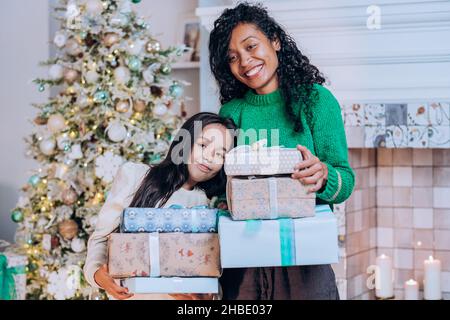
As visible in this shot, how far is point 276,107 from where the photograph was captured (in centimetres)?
150

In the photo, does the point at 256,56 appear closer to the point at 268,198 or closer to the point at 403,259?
the point at 268,198

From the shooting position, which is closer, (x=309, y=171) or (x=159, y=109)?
(x=309, y=171)

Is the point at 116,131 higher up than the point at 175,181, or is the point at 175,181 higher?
the point at 116,131

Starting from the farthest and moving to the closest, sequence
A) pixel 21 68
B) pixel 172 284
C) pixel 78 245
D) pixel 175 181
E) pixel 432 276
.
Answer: pixel 21 68, pixel 78 245, pixel 432 276, pixel 175 181, pixel 172 284

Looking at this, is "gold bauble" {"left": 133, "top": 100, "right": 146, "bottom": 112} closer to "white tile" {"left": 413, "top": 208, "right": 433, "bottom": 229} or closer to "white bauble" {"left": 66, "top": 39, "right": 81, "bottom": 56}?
"white bauble" {"left": 66, "top": 39, "right": 81, "bottom": 56}

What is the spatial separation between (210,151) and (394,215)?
725mm

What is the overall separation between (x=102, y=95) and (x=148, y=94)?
145 millimetres

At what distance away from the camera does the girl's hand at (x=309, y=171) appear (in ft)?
4.53

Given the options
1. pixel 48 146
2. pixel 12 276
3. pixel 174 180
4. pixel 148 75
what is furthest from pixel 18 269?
pixel 174 180

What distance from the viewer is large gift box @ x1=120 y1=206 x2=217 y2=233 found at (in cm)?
146

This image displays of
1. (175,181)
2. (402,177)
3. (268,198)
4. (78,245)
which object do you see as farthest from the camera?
(78,245)

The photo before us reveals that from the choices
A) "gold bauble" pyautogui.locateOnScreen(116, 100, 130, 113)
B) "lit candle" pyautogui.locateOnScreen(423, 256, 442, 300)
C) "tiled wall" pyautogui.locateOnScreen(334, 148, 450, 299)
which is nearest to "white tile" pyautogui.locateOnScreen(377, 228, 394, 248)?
"tiled wall" pyautogui.locateOnScreen(334, 148, 450, 299)

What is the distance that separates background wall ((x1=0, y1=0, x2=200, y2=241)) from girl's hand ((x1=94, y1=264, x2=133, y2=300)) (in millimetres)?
1075

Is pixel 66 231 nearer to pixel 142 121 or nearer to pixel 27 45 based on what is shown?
pixel 142 121
